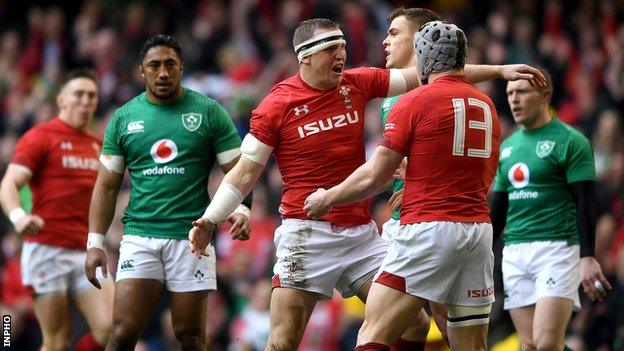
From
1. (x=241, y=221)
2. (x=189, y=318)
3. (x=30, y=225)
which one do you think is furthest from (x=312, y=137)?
(x=30, y=225)

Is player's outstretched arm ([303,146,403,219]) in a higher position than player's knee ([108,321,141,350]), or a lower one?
higher

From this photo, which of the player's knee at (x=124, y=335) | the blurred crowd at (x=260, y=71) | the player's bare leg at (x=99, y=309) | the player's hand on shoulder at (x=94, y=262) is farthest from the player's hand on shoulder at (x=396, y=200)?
the blurred crowd at (x=260, y=71)

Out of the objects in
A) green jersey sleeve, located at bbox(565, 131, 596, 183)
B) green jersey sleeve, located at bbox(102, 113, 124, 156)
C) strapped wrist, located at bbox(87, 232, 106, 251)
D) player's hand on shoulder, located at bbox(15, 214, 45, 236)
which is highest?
green jersey sleeve, located at bbox(102, 113, 124, 156)

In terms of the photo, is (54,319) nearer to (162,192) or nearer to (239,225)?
(162,192)

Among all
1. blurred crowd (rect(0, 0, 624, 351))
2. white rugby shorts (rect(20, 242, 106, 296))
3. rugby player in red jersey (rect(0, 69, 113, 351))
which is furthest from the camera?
blurred crowd (rect(0, 0, 624, 351))

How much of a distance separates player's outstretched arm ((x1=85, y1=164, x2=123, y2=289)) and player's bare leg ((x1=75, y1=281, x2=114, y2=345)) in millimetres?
1112

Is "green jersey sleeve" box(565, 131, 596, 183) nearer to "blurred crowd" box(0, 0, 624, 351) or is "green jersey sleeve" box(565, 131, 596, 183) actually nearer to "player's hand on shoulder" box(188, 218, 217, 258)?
"blurred crowd" box(0, 0, 624, 351)

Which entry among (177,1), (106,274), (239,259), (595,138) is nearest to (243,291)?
(239,259)

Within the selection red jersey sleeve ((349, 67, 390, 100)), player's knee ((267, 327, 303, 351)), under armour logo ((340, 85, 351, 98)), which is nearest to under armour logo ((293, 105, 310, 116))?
under armour logo ((340, 85, 351, 98))

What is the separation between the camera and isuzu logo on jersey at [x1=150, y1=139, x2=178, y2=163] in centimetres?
1084

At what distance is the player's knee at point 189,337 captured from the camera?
10734 mm

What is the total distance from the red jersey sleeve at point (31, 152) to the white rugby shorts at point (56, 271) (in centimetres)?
74

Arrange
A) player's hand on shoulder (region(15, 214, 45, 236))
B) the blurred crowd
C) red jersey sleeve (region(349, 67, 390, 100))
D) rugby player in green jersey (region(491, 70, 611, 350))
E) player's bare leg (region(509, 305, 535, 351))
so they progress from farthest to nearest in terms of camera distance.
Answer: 1. the blurred crowd
2. player's hand on shoulder (region(15, 214, 45, 236))
3. player's bare leg (region(509, 305, 535, 351))
4. rugby player in green jersey (region(491, 70, 611, 350))
5. red jersey sleeve (region(349, 67, 390, 100))

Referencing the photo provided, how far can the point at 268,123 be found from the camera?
1001 cm
